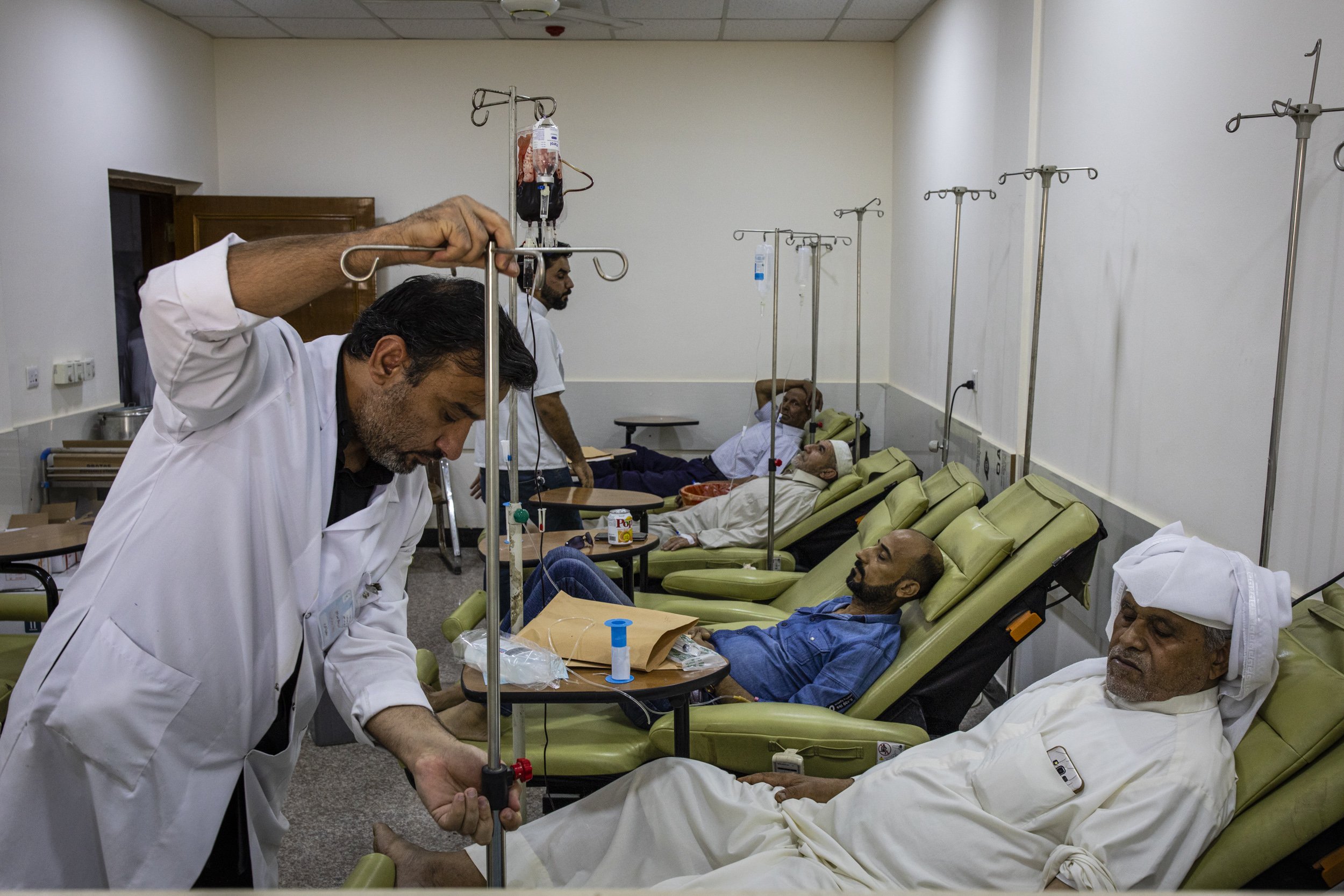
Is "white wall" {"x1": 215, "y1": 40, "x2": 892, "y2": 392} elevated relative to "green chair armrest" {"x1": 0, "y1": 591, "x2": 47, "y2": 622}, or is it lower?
elevated

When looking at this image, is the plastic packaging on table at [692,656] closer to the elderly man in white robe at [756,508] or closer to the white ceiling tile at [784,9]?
the elderly man in white robe at [756,508]

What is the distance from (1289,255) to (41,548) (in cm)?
323

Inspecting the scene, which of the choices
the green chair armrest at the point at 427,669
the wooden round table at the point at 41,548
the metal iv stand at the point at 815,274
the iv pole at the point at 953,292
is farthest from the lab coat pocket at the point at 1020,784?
the metal iv stand at the point at 815,274

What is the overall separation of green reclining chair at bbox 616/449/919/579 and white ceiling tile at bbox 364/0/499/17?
2.93m

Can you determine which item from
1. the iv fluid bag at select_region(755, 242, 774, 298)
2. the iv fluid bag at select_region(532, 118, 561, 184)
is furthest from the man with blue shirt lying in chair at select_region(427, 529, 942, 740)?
the iv fluid bag at select_region(755, 242, 774, 298)

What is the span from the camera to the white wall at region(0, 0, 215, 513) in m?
4.02

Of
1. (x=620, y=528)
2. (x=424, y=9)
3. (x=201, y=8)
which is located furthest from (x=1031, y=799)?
(x=201, y=8)

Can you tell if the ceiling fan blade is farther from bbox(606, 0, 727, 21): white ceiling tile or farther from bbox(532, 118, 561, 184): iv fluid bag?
bbox(532, 118, 561, 184): iv fluid bag

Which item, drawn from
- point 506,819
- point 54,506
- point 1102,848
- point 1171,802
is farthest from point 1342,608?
point 54,506

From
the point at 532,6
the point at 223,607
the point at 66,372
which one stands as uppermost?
the point at 532,6

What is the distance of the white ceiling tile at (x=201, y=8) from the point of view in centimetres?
511

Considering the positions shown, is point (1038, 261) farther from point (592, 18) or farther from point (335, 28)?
point (335, 28)

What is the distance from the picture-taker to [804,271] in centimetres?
587

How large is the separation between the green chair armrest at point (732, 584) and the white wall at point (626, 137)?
2.61 meters
